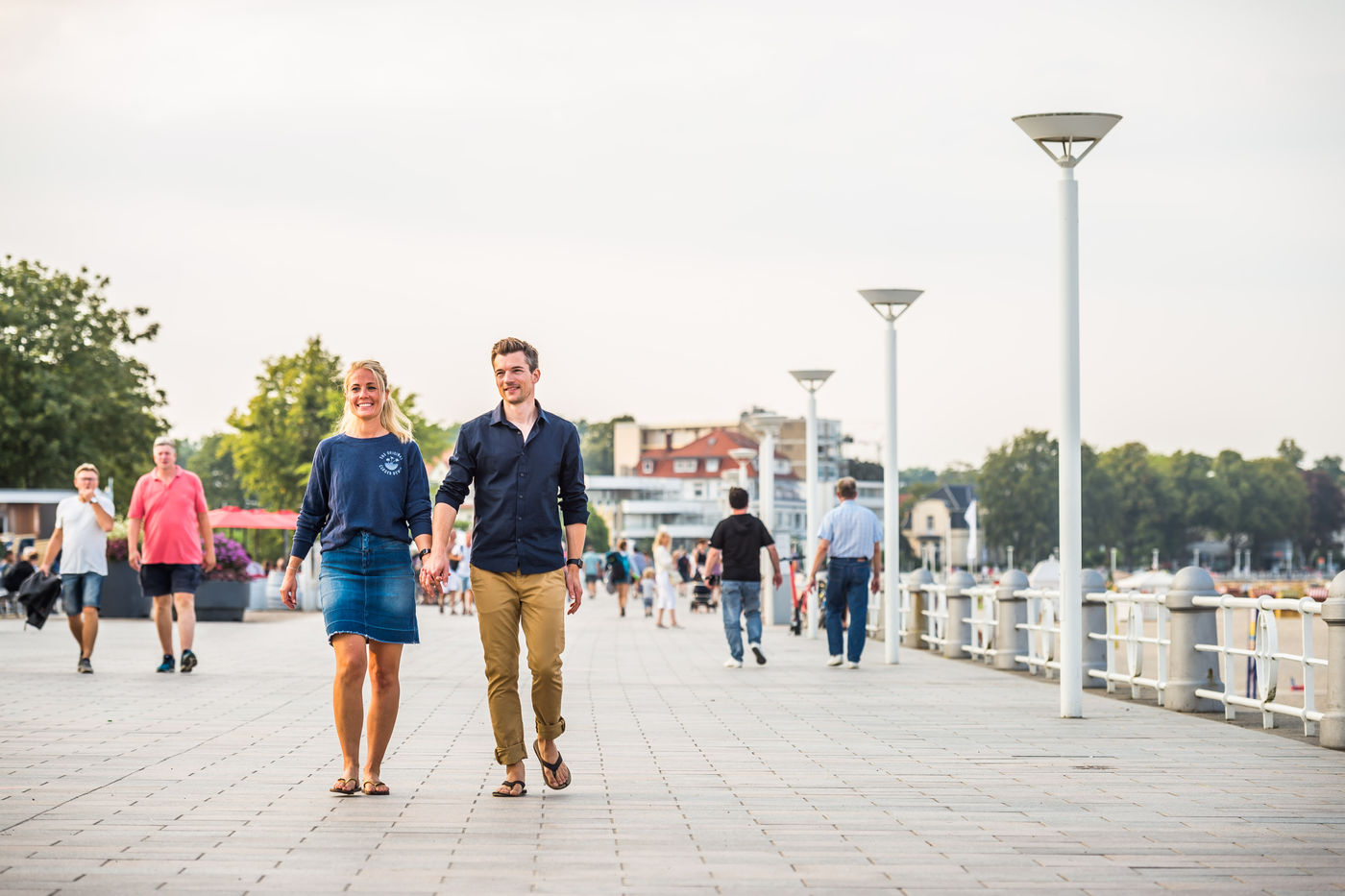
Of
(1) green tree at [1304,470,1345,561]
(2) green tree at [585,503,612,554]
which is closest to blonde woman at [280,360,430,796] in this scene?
(2) green tree at [585,503,612,554]

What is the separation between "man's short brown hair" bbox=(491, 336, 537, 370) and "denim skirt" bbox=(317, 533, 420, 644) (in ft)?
3.07

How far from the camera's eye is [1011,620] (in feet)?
57.5

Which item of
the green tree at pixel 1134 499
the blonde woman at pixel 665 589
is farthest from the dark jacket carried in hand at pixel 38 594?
the green tree at pixel 1134 499

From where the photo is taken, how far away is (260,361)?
5481cm

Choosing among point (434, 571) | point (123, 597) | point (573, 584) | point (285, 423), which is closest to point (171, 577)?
point (573, 584)

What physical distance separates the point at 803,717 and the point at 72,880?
685cm

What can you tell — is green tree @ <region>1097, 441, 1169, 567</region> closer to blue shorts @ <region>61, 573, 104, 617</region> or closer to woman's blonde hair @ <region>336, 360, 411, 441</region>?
blue shorts @ <region>61, 573, 104, 617</region>

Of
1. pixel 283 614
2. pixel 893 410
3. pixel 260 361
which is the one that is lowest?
pixel 283 614

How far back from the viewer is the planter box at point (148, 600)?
29.6 m

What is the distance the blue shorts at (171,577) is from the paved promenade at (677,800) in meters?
1.00

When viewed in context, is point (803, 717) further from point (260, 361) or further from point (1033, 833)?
point (260, 361)

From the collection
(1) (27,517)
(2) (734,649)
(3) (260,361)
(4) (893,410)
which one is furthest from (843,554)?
(3) (260,361)

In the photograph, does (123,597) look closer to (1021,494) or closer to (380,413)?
(380,413)

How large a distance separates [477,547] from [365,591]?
523 millimetres
